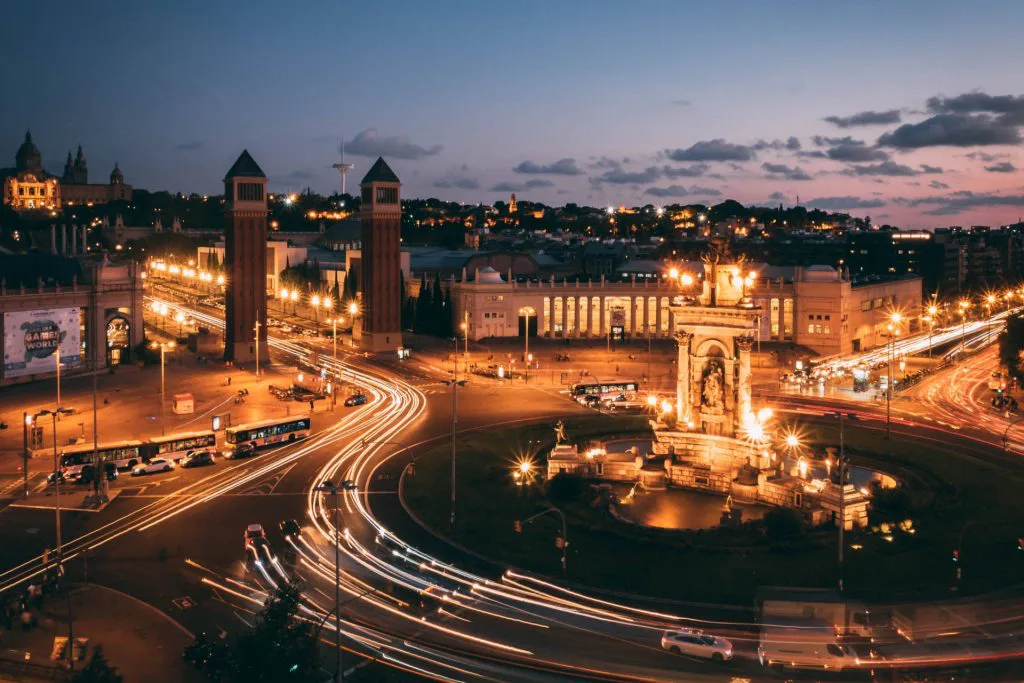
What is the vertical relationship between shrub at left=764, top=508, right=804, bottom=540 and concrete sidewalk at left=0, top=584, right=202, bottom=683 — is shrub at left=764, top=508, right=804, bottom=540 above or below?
above

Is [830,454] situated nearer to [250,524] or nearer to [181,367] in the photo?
[250,524]

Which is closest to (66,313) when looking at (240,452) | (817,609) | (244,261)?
(244,261)

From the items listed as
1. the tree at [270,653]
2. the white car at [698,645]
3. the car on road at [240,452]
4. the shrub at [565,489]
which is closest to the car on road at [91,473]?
the car on road at [240,452]

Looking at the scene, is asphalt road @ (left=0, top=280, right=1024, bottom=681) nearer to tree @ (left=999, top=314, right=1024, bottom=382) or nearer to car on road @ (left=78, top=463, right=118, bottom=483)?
car on road @ (left=78, top=463, right=118, bottom=483)

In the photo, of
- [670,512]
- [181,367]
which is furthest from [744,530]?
[181,367]

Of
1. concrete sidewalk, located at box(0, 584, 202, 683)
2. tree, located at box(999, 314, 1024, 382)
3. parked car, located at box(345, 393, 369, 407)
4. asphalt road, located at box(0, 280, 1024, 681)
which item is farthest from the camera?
tree, located at box(999, 314, 1024, 382)

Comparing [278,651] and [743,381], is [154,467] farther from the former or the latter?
[743,381]

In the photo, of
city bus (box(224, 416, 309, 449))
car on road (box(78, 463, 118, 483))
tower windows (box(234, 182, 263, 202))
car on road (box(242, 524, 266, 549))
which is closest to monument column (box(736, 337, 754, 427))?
car on road (box(242, 524, 266, 549))
